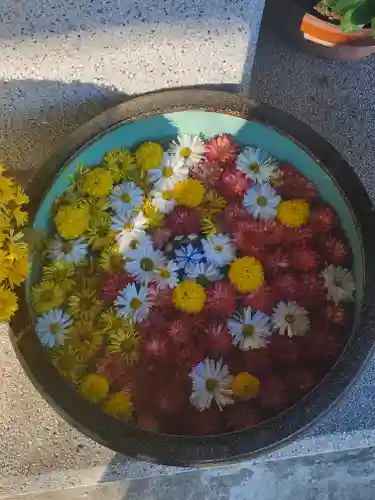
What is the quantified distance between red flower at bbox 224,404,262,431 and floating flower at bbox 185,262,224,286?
0.19 m

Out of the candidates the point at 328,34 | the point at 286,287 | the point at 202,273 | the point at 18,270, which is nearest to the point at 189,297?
the point at 202,273

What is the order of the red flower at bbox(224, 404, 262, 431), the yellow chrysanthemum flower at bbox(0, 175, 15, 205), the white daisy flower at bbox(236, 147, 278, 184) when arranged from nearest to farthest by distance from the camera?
the yellow chrysanthemum flower at bbox(0, 175, 15, 205), the red flower at bbox(224, 404, 262, 431), the white daisy flower at bbox(236, 147, 278, 184)

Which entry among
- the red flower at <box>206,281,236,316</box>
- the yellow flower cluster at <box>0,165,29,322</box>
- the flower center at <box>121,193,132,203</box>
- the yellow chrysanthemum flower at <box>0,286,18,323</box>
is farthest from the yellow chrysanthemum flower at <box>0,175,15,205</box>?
the red flower at <box>206,281,236,316</box>

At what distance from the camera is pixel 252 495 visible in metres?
1.04

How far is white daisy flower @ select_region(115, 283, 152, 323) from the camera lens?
939 mm

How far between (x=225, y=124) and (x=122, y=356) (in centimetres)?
39

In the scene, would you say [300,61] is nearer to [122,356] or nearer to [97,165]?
[97,165]

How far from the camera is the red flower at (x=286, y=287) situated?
94cm

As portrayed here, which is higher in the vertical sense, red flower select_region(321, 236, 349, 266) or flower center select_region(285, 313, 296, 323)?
red flower select_region(321, 236, 349, 266)

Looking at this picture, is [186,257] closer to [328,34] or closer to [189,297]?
[189,297]

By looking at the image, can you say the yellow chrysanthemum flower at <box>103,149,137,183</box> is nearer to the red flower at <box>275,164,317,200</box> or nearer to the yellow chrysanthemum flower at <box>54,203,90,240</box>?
the yellow chrysanthemum flower at <box>54,203,90,240</box>

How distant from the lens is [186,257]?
3.12 ft

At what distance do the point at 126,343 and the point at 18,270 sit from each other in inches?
8.3

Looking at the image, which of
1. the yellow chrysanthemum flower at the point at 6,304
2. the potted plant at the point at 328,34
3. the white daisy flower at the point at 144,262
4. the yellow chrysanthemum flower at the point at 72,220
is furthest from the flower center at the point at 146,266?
the potted plant at the point at 328,34
